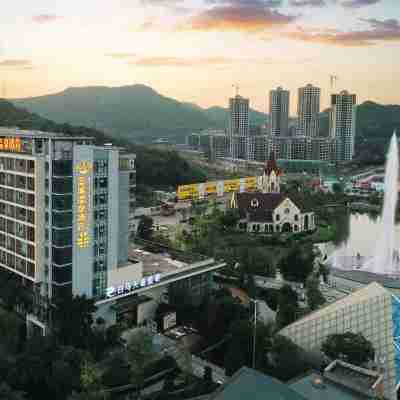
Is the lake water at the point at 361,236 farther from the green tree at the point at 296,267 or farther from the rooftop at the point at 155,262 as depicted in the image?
the rooftop at the point at 155,262

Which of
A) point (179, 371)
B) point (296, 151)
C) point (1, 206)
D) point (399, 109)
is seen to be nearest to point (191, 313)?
point (179, 371)

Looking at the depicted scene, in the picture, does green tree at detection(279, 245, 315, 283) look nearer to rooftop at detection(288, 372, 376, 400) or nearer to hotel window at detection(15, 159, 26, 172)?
rooftop at detection(288, 372, 376, 400)

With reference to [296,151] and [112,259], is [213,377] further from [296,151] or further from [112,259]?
[296,151]

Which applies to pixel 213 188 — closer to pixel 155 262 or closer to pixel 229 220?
pixel 229 220

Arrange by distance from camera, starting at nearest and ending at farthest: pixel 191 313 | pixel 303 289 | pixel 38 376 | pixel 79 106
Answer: pixel 38 376
pixel 191 313
pixel 303 289
pixel 79 106

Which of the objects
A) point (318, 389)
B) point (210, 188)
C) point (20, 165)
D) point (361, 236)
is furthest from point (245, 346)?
point (210, 188)

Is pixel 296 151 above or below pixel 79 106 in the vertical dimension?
below

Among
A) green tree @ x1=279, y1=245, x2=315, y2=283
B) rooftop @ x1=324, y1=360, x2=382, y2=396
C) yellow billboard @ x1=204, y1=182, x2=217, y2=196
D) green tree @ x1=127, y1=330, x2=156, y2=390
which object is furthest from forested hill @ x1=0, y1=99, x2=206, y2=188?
rooftop @ x1=324, y1=360, x2=382, y2=396

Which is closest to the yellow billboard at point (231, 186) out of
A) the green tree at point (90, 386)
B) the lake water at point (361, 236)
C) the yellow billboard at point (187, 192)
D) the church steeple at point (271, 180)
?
the yellow billboard at point (187, 192)
